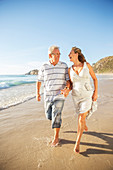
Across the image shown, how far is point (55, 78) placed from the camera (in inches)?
98.7

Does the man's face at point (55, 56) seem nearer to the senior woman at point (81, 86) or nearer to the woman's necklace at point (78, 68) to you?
the senior woman at point (81, 86)

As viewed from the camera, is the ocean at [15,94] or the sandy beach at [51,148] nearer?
the sandy beach at [51,148]

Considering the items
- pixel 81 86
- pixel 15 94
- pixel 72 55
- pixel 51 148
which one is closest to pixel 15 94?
pixel 15 94

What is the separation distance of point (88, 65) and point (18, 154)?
7.12ft

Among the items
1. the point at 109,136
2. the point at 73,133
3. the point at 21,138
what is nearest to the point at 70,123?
the point at 73,133

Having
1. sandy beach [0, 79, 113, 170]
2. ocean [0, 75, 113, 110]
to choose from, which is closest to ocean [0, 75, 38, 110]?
ocean [0, 75, 113, 110]

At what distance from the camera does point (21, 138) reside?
2.89 m

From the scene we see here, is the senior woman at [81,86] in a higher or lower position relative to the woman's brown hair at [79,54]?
lower

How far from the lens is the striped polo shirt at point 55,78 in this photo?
2.51 metres

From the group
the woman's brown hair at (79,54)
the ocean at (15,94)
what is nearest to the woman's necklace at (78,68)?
the woman's brown hair at (79,54)

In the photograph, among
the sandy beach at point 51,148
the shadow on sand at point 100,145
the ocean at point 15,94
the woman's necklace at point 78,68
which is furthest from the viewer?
the ocean at point 15,94

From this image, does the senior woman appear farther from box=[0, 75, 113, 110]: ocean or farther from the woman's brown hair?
box=[0, 75, 113, 110]: ocean

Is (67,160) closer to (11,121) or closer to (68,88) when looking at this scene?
(68,88)

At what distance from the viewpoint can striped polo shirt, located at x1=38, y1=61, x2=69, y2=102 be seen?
2506mm
